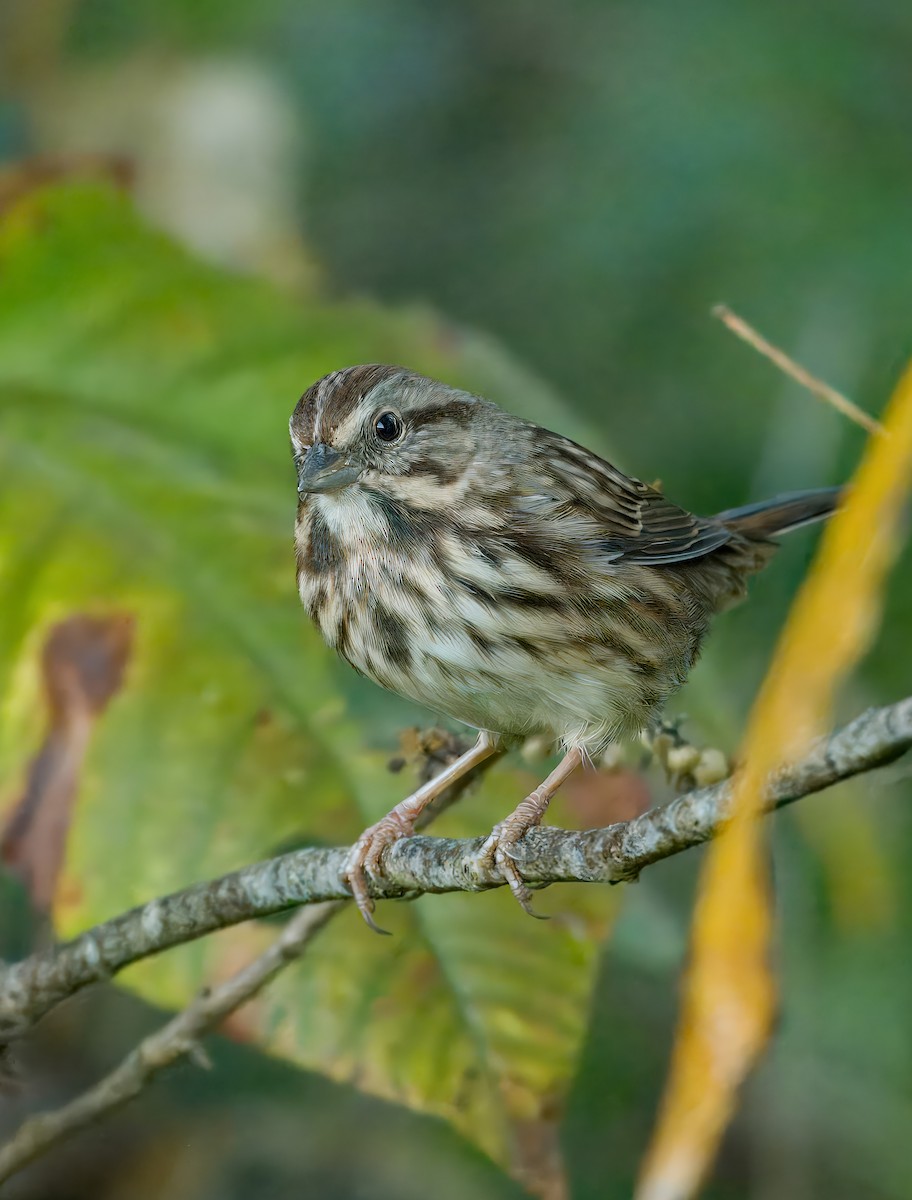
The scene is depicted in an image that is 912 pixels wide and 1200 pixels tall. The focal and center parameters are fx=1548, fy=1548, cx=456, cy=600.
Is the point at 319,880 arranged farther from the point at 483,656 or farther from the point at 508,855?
the point at 483,656

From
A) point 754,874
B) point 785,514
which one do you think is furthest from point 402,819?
point 754,874

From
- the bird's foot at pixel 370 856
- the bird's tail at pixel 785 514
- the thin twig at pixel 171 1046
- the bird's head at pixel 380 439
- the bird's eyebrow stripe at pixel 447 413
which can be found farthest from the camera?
the bird's tail at pixel 785 514

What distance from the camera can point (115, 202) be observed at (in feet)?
12.7

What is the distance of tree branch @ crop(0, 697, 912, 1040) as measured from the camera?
5.74 feet

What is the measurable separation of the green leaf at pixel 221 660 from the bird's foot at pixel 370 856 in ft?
0.32

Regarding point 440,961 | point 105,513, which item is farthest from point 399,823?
point 105,513

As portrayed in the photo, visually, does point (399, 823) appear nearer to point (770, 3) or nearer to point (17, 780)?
point (17, 780)

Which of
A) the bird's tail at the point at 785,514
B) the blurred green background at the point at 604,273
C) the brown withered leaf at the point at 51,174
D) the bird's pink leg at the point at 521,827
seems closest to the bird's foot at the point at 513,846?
the bird's pink leg at the point at 521,827

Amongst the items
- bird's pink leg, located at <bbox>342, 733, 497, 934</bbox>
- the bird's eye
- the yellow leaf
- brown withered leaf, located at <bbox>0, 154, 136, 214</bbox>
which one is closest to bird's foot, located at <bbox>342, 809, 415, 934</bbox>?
bird's pink leg, located at <bbox>342, 733, 497, 934</bbox>

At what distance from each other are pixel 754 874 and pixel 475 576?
6.68 ft

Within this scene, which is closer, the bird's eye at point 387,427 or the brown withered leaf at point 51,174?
the bird's eye at point 387,427

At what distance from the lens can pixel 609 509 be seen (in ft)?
10.7

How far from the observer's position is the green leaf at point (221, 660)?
278 centimetres

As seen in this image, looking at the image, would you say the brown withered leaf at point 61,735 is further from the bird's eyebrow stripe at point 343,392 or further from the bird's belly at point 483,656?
the bird's eyebrow stripe at point 343,392
